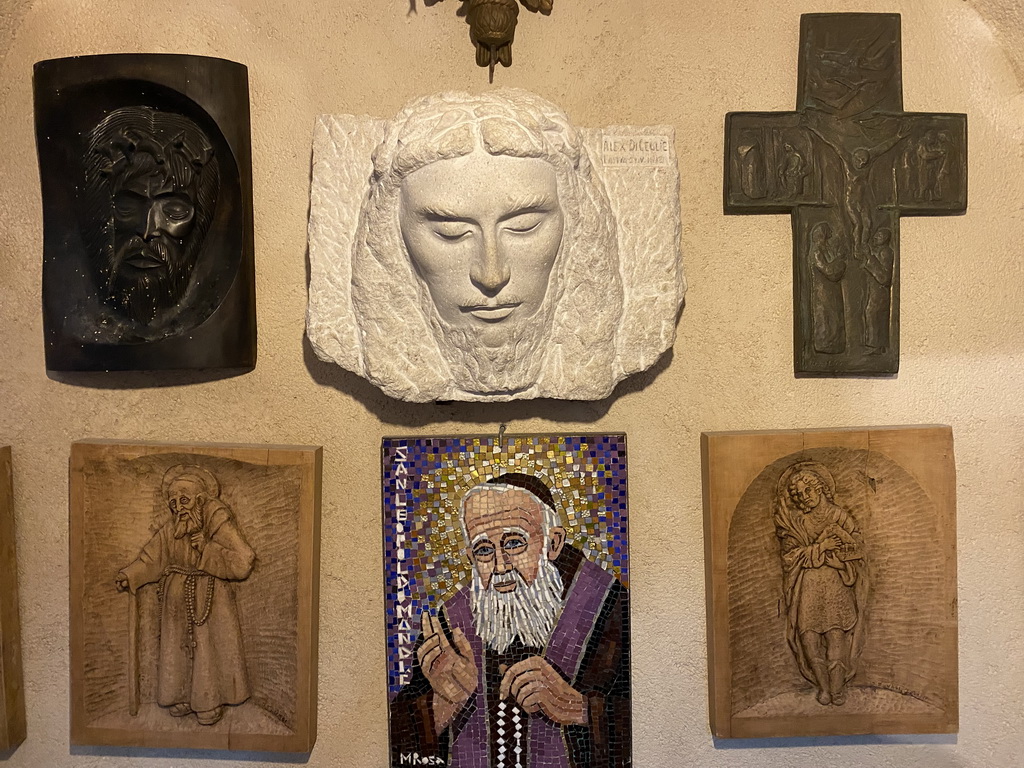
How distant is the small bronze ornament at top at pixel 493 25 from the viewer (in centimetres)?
188

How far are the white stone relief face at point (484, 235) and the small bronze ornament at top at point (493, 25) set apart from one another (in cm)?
40

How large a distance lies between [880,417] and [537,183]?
1.15 metres

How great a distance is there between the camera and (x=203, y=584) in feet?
6.45

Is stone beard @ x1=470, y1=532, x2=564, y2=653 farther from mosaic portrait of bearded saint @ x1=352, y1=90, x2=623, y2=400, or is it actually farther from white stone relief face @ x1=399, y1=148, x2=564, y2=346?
white stone relief face @ x1=399, y1=148, x2=564, y2=346

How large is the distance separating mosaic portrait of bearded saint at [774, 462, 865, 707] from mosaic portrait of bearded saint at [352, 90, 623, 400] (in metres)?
0.61

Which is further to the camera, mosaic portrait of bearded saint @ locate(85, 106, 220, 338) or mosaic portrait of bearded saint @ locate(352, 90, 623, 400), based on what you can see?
mosaic portrait of bearded saint @ locate(85, 106, 220, 338)

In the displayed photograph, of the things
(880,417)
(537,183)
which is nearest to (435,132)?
(537,183)

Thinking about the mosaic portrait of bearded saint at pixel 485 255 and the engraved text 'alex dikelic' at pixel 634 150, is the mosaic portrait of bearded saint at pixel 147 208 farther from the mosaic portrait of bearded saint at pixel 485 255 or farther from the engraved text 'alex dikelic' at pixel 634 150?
the engraved text 'alex dikelic' at pixel 634 150

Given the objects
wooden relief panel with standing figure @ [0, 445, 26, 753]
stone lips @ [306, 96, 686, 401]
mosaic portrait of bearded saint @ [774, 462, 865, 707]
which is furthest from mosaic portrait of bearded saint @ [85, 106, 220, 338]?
mosaic portrait of bearded saint @ [774, 462, 865, 707]

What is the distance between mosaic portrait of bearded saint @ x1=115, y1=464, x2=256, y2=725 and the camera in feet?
6.43

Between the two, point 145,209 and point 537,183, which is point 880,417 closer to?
point 537,183

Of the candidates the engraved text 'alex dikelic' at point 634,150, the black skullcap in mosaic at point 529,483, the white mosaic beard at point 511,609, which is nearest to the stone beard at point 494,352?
the black skullcap in mosaic at point 529,483

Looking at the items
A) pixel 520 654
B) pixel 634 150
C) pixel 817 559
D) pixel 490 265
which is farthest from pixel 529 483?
pixel 634 150

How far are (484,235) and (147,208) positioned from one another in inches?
35.9
